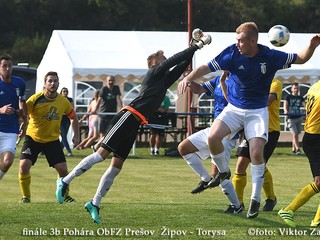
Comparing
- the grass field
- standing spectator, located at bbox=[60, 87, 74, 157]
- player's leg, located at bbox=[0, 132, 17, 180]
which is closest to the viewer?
the grass field

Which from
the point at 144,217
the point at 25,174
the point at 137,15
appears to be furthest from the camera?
the point at 137,15

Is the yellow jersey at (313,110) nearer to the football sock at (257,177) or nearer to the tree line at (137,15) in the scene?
the football sock at (257,177)

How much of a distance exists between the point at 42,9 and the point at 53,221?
5743cm

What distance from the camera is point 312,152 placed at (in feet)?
36.8

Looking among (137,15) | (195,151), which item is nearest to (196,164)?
(195,151)

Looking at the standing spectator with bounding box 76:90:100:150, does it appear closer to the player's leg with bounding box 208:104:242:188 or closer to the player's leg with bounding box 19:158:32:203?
the player's leg with bounding box 19:158:32:203

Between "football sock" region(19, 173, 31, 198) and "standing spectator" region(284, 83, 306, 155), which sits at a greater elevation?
"football sock" region(19, 173, 31, 198)

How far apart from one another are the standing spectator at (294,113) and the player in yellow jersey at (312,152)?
629 inches

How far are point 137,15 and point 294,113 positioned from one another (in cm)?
4143

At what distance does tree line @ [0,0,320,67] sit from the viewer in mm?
65438

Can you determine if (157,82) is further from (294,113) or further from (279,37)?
(294,113)

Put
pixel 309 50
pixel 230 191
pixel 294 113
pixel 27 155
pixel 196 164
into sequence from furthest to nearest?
1. pixel 294 113
2. pixel 27 155
3. pixel 196 164
4. pixel 230 191
5. pixel 309 50

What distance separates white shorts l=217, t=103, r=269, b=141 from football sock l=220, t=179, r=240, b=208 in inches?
31.9

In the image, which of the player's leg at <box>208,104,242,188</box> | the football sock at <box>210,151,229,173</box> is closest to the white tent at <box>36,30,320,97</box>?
the football sock at <box>210,151,229,173</box>
